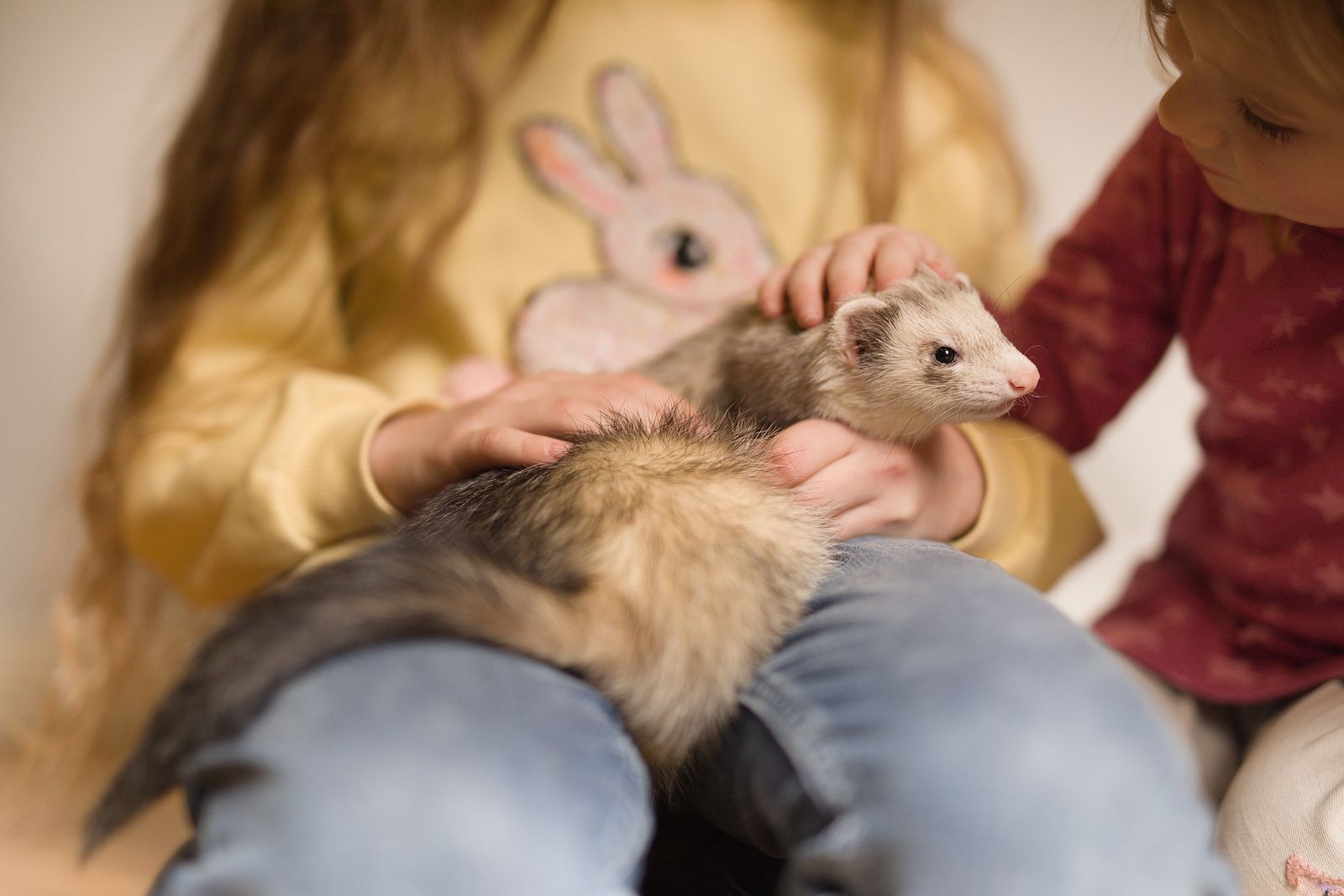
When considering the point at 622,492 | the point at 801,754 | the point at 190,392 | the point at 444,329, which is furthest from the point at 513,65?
the point at 801,754

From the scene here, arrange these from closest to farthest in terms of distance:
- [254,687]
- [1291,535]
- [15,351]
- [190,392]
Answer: [254,687] < [1291,535] < [190,392] < [15,351]

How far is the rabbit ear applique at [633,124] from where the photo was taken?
0.88 meters

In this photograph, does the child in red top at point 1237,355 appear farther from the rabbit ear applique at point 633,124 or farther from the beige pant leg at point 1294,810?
the rabbit ear applique at point 633,124

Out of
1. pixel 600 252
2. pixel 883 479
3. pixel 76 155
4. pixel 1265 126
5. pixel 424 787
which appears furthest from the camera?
pixel 76 155

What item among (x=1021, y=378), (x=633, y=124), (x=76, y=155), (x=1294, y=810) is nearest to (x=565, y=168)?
(x=633, y=124)

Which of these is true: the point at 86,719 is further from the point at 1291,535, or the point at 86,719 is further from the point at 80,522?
the point at 1291,535

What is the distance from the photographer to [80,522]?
0.94 metres

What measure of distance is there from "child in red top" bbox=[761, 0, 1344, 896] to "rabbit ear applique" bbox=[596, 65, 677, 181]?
257 mm

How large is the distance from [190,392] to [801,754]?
582mm

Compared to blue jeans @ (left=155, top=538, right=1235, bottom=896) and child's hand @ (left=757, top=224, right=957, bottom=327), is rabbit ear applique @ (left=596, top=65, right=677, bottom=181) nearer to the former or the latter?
child's hand @ (left=757, top=224, right=957, bottom=327)

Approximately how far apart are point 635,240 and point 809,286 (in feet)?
0.89

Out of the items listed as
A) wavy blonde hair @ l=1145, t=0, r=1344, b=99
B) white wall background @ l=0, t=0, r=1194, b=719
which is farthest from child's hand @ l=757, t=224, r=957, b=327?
white wall background @ l=0, t=0, r=1194, b=719

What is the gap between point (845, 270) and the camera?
635mm

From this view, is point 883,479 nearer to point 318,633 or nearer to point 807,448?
point 807,448
